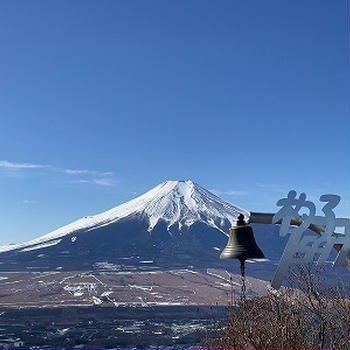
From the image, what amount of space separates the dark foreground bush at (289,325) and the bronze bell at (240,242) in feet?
5.34

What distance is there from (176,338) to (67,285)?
56267mm

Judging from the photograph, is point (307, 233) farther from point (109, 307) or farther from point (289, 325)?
point (109, 307)

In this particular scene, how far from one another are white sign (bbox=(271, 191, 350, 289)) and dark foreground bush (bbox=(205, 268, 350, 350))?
6.95ft

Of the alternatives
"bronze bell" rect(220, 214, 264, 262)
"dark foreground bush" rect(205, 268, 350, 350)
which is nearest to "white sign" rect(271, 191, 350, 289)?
"bronze bell" rect(220, 214, 264, 262)

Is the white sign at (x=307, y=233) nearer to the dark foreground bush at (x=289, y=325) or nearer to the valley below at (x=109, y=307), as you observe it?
the dark foreground bush at (x=289, y=325)

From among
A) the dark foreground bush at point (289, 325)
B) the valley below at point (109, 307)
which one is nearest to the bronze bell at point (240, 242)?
the dark foreground bush at point (289, 325)

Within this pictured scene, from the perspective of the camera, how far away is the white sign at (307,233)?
452 centimetres

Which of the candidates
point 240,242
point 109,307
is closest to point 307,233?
point 240,242

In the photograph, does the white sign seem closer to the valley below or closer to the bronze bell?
the bronze bell

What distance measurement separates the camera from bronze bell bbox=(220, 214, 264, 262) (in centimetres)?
504

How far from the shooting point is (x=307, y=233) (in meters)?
4.71

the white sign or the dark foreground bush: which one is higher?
the white sign

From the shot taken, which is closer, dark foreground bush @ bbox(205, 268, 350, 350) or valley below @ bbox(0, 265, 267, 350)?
dark foreground bush @ bbox(205, 268, 350, 350)

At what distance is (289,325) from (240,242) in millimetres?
3666
